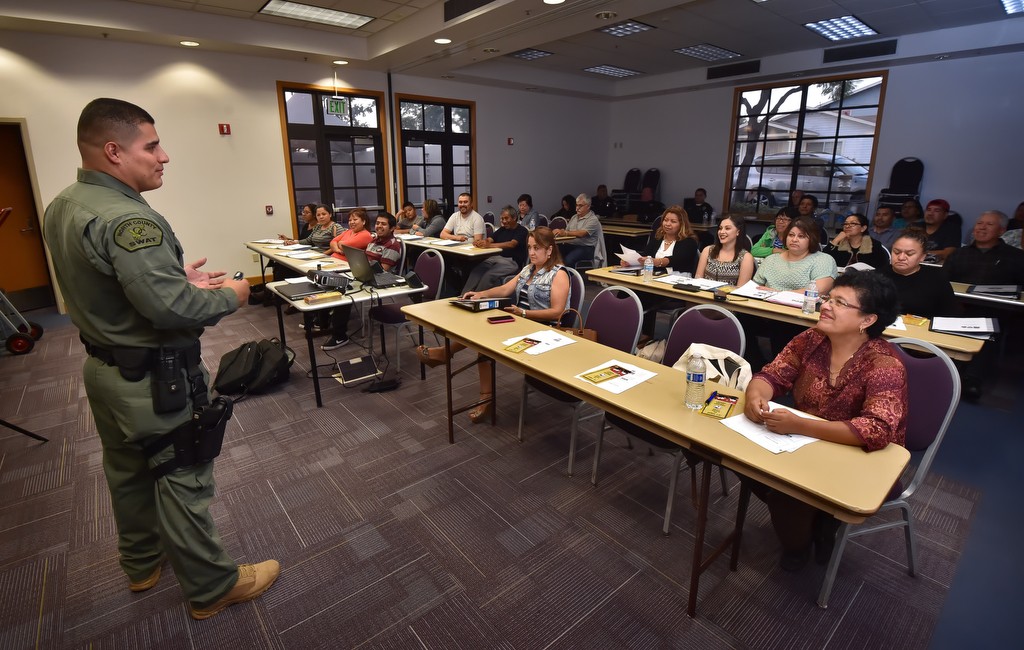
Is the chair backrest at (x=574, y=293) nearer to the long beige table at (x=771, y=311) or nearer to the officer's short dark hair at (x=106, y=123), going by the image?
the long beige table at (x=771, y=311)

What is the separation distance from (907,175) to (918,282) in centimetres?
541

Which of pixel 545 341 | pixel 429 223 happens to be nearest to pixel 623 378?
pixel 545 341

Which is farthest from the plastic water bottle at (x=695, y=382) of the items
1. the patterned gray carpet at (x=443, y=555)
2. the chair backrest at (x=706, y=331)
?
the patterned gray carpet at (x=443, y=555)

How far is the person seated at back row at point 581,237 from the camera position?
6699 millimetres

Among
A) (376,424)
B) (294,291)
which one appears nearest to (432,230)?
(294,291)

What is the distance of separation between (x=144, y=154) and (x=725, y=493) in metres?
2.90

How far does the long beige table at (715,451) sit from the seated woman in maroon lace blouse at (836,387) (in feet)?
0.26

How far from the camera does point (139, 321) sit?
162 centimetres

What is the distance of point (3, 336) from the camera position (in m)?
4.38

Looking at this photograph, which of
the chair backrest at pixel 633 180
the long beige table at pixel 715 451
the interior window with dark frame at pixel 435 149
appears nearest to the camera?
the long beige table at pixel 715 451

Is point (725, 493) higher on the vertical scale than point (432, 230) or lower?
lower

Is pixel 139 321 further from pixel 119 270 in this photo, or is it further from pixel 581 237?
pixel 581 237

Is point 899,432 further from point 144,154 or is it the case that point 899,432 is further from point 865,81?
point 865,81

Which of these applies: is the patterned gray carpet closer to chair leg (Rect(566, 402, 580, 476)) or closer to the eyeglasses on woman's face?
chair leg (Rect(566, 402, 580, 476))
